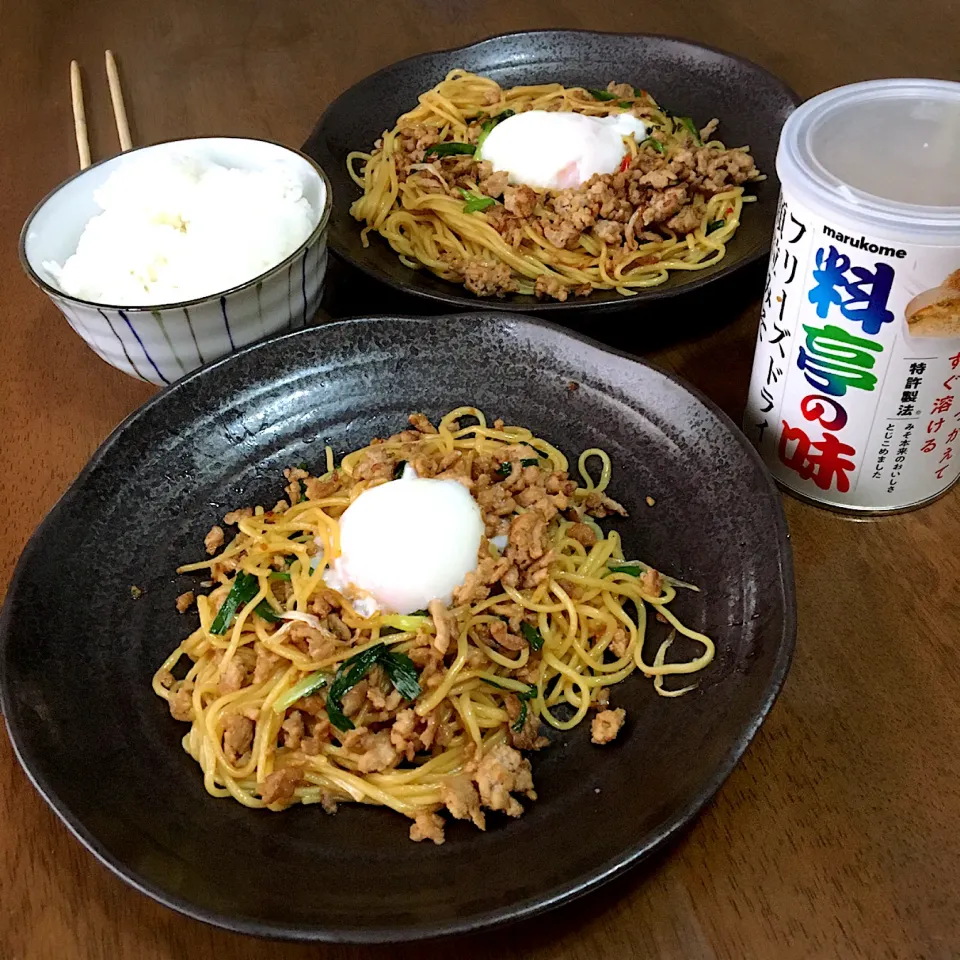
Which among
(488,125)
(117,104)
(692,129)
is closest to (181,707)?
(488,125)

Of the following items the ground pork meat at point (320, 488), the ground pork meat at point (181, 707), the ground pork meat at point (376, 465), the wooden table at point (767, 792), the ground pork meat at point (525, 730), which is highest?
the ground pork meat at point (376, 465)

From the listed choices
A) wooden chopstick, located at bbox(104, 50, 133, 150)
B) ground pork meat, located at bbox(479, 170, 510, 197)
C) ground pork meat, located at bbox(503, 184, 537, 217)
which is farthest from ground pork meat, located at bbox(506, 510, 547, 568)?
wooden chopstick, located at bbox(104, 50, 133, 150)

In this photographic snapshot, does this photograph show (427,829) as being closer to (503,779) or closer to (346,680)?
(503,779)

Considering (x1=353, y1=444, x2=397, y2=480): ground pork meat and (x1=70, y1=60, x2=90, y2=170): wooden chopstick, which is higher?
(x1=70, y1=60, x2=90, y2=170): wooden chopstick

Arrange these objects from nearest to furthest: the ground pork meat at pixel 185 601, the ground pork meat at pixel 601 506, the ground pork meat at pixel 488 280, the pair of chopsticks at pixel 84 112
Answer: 1. the ground pork meat at pixel 185 601
2. the ground pork meat at pixel 601 506
3. the ground pork meat at pixel 488 280
4. the pair of chopsticks at pixel 84 112

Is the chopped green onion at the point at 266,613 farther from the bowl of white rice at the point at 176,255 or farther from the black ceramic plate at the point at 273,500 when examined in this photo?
the bowl of white rice at the point at 176,255

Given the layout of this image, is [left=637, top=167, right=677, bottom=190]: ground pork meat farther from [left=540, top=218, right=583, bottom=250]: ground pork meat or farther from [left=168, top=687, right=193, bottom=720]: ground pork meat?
[left=168, top=687, right=193, bottom=720]: ground pork meat

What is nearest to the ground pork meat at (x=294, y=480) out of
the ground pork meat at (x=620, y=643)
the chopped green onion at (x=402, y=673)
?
the chopped green onion at (x=402, y=673)
